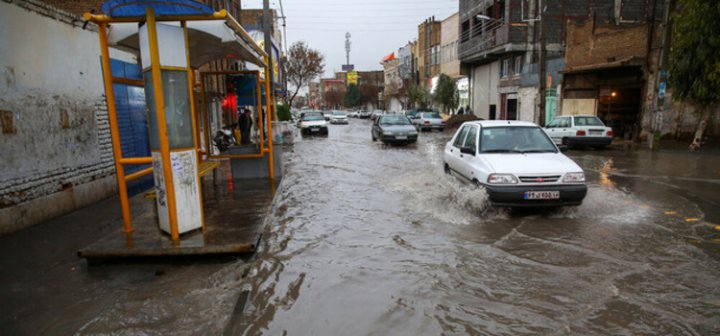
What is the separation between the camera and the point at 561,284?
181 inches

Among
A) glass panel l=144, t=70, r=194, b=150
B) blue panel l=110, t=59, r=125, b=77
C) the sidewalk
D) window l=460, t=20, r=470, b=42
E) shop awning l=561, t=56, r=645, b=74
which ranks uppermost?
window l=460, t=20, r=470, b=42

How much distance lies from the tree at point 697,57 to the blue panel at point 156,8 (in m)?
17.6

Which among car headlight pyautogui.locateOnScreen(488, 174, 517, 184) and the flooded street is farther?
car headlight pyautogui.locateOnScreen(488, 174, 517, 184)

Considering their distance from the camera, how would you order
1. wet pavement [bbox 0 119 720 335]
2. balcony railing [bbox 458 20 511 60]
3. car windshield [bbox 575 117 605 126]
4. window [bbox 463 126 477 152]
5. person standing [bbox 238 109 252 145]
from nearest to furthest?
wet pavement [bbox 0 119 720 335] → window [bbox 463 126 477 152] → person standing [bbox 238 109 252 145] → car windshield [bbox 575 117 605 126] → balcony railing [bbox 458 20 511 60]

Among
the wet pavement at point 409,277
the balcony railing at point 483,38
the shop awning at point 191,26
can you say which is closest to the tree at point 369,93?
the balcony railing at point 483,38

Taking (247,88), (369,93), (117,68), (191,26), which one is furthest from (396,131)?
(369,93)

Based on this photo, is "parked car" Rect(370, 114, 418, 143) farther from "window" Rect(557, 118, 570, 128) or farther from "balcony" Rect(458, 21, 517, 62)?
"balcony" Rect(458, 21, 517, 62)

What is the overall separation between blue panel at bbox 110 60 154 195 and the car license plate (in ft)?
26.7

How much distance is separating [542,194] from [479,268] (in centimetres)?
240

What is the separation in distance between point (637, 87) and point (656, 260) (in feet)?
63.9

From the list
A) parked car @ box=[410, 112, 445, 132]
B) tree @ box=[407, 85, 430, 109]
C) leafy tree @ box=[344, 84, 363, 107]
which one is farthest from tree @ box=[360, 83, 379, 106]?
parked car @ box=[410, 112, 445, 132]

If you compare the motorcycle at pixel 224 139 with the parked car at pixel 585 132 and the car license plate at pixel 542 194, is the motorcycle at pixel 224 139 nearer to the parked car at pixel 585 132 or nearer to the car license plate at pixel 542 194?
the car license plate at pixel 542 194

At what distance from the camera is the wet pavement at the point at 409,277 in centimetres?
387

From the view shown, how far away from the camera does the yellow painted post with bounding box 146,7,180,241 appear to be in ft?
16.6
